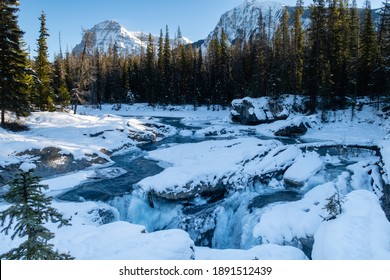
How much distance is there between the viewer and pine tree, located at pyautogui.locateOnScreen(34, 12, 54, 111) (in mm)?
33125

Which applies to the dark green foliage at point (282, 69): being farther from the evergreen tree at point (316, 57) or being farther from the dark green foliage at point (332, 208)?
the dark green foliage at point (332, 208)

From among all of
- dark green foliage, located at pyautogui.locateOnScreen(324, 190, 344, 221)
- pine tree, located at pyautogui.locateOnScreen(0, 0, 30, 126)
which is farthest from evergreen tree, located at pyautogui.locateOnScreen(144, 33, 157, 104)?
dark green foliage, located at pyautogui.locateOnScreen(324, 190, 344, 221)

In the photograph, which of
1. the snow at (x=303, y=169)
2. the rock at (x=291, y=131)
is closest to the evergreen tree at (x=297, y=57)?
the rock at (x=291, y=131)

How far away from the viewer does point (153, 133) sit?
98.0 ft

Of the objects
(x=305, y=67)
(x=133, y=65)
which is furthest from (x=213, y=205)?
(x=133, y=65)

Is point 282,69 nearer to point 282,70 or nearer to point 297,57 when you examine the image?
point 282,70

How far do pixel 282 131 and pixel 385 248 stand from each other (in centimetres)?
2545

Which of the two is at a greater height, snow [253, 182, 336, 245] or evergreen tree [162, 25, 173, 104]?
evergreen tree [162, 25, 173, 104]

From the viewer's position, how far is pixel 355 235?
285 inches

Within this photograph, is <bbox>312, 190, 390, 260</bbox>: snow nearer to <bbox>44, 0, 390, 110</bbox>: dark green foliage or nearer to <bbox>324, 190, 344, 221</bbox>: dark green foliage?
<bbox>324, 190, 344, 221</bbox>: dark green foliage

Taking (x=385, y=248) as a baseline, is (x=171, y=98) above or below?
above

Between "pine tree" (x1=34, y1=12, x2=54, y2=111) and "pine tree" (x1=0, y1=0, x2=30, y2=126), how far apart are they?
31.8ft

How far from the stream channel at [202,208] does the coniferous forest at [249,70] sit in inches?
532
